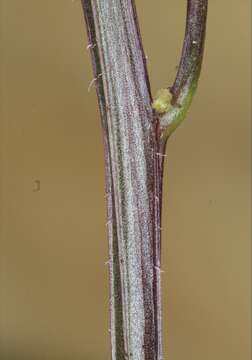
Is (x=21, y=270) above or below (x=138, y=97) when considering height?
below

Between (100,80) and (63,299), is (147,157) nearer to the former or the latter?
(100,80)

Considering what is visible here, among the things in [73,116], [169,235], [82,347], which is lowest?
[82,347]

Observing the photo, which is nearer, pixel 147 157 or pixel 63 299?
pixel 147 157

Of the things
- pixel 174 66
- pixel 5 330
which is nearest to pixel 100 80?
pixel 174 66

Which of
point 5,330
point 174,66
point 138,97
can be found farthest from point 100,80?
point 5,330

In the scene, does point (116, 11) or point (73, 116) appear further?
point (73, 116)

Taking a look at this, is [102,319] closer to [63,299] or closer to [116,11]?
[63,299]
